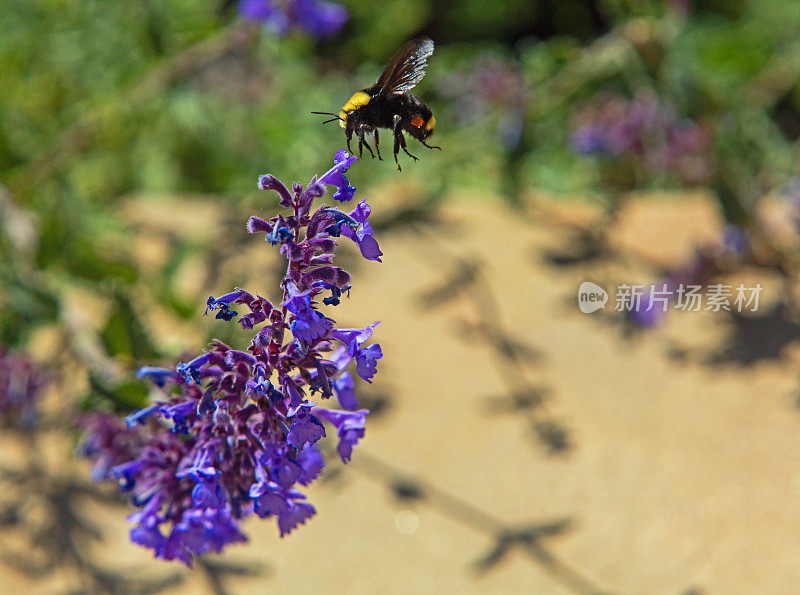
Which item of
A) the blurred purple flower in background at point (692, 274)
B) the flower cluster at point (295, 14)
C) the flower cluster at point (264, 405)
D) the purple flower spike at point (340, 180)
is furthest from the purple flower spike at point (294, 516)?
the flower cluster at point (295, 14)

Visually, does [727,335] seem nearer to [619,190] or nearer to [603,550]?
[603,550]

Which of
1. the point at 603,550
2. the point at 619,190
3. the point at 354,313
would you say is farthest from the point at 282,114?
the point at 603,550

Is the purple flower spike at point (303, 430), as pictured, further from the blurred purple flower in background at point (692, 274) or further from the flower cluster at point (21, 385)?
the blurred purple flower in background at point (692, 274)

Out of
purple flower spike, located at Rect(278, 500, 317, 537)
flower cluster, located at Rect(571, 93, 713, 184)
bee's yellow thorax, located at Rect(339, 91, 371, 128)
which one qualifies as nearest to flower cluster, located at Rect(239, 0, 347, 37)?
flower cluster, located at Rect(571, 93, 713, 184)

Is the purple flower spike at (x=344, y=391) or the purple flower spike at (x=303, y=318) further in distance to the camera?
the purple flower spike at (x=344, y=391)

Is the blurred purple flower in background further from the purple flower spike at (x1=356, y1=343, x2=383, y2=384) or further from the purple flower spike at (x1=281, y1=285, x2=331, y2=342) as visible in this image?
the purple flower spike at (x1=281, y1=285, x2=331, y2=342)

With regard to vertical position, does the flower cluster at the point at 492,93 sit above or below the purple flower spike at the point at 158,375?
above
